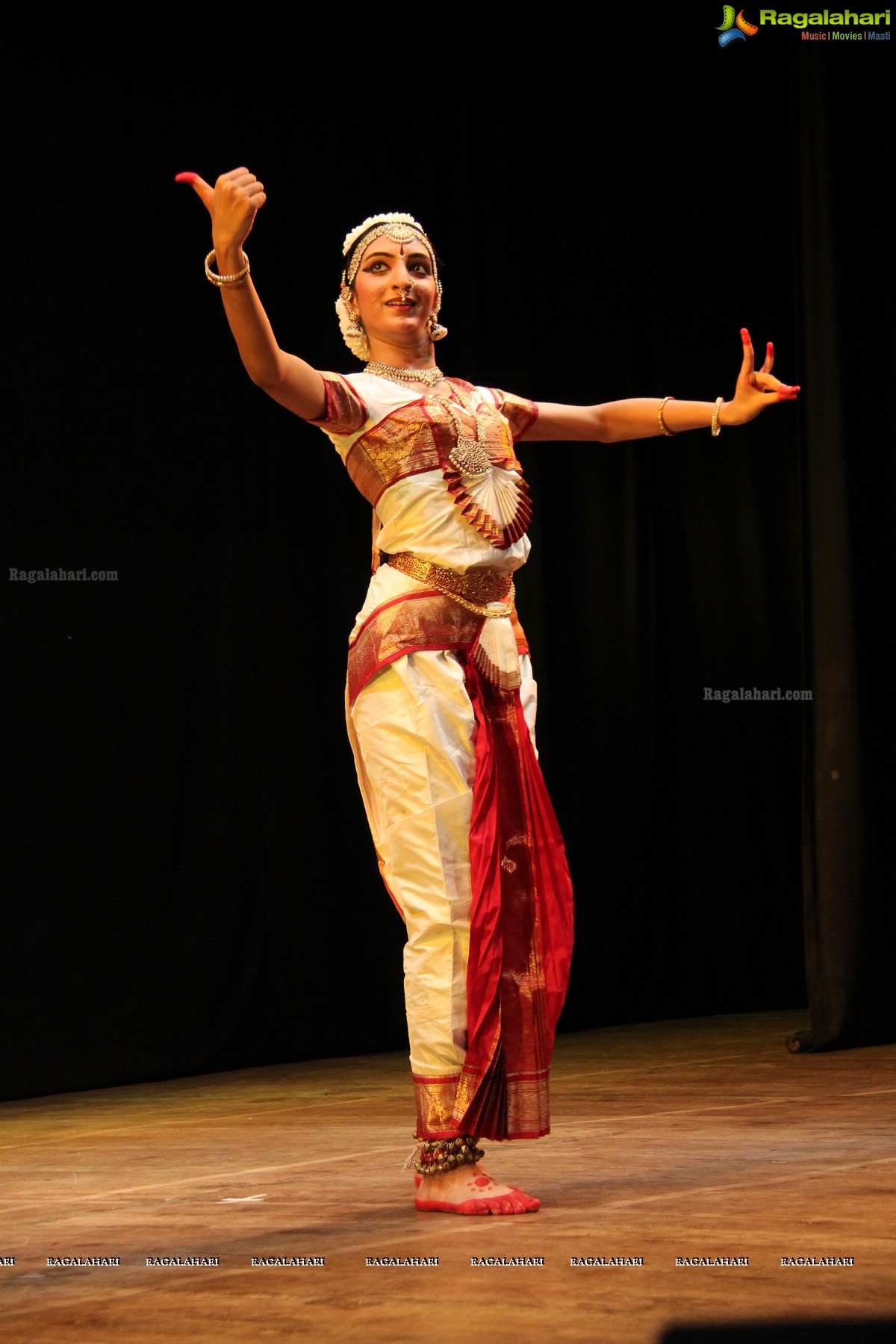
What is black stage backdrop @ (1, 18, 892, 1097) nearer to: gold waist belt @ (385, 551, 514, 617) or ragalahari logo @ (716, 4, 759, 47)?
ragalahari logo @ (716, 4, 759, 47)

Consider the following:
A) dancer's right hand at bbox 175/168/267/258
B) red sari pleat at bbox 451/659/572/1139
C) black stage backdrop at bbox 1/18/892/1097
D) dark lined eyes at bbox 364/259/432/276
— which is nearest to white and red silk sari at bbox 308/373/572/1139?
red sari pleat at bbox 451/659/572/1139

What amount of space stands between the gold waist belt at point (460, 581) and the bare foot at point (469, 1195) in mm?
874

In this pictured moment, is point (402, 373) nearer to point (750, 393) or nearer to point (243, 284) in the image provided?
point (243, 284)

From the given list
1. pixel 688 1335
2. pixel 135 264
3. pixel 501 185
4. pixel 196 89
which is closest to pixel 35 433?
pixel 135 264

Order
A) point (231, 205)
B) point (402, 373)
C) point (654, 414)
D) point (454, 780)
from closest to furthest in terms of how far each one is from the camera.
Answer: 1. point (231, 205)
2. point (454, 780)
3. point (402, 373)
4. point (654, 414)

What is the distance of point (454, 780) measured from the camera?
2758mm

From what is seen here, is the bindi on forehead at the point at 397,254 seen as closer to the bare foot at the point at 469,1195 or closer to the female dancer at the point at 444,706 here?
the female dancer at the point at 444,706

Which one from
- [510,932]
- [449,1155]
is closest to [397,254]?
[510,932]

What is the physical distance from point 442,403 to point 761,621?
3.52 metres

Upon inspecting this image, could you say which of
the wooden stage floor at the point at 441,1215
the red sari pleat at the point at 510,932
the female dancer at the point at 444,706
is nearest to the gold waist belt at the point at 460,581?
the female dancer at the point at 444,706

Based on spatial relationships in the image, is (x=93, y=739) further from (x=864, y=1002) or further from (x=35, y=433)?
(x=864, y=1002)

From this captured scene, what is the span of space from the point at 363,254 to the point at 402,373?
0.23m

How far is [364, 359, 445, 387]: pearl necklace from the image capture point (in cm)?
294

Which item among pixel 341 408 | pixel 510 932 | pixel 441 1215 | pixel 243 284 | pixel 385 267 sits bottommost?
pixel 441 1215
